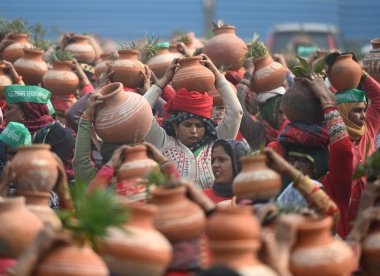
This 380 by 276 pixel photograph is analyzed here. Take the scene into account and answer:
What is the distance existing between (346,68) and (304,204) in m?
1.94

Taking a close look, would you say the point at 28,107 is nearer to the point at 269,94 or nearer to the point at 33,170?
the point at 269,94

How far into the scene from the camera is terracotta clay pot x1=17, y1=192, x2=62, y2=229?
563 centimetres

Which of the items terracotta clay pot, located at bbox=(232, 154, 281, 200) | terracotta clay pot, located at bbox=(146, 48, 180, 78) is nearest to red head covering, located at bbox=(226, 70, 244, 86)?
terracotta clay pot, located at bbox=(146, 48, 180, 78)

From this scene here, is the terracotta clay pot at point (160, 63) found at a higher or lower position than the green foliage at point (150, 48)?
lower

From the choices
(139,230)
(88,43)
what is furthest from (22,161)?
(88,43)

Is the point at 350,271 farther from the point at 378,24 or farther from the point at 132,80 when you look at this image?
the point at 378,24

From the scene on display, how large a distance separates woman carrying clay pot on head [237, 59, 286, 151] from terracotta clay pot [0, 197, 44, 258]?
13.7ft

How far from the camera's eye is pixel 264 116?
372 inches

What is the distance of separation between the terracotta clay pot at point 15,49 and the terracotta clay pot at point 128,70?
87.9 inches

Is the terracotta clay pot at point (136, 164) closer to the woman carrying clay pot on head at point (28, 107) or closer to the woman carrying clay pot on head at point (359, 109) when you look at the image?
the woman carrying clay pot on head at point (359, 109)

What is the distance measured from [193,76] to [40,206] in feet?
8.63

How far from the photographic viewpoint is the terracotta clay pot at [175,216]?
5.23 metres

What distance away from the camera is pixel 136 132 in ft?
23.5

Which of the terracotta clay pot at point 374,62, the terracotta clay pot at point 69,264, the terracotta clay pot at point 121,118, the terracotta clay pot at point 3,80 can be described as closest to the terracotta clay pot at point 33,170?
the terracotta clay pot at point 69,264
